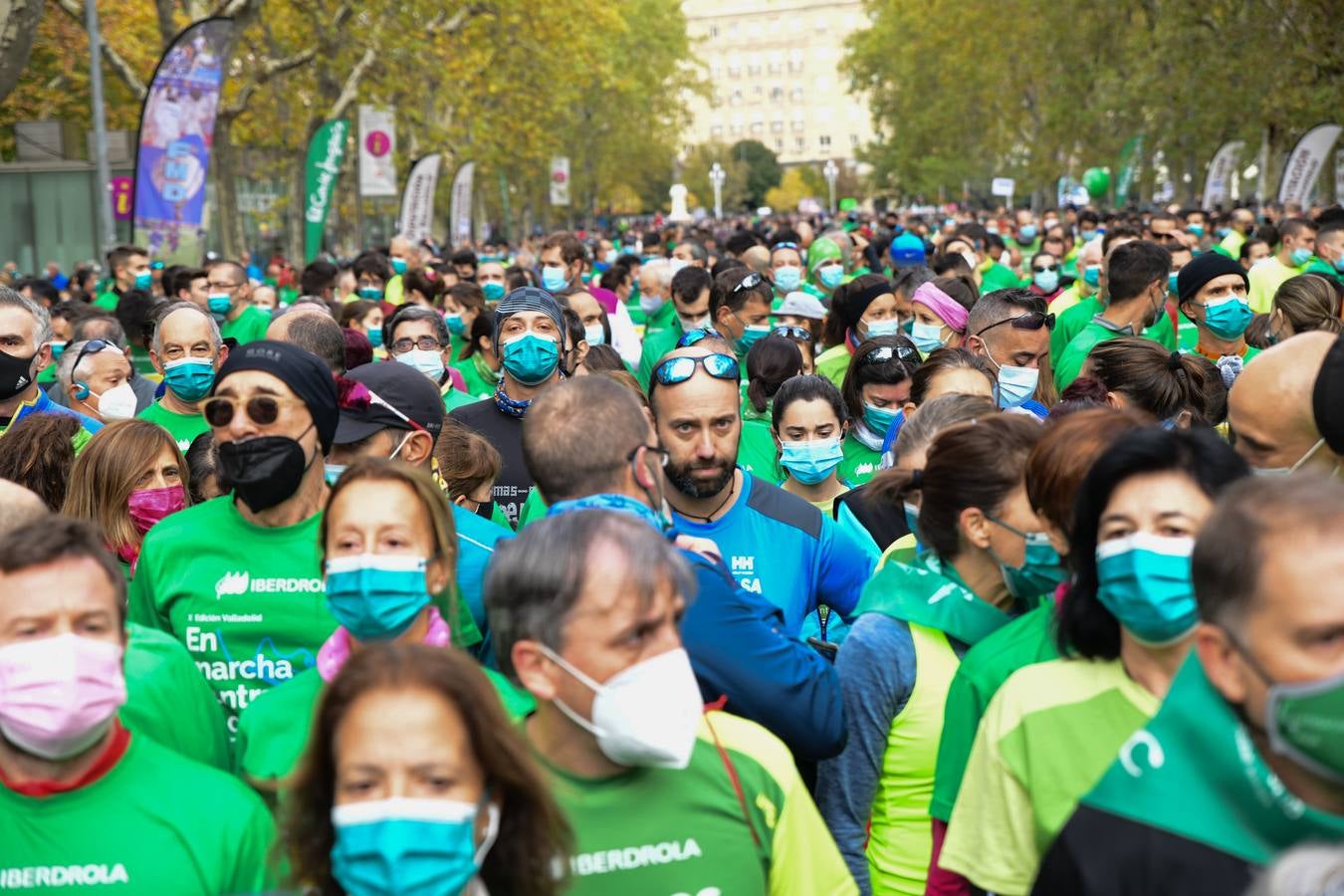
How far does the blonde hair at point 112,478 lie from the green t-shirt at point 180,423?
1.64m

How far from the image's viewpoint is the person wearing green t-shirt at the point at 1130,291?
8617mm

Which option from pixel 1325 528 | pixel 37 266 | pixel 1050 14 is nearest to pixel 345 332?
pixel 1325 528

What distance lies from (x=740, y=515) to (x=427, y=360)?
4013 millimetres

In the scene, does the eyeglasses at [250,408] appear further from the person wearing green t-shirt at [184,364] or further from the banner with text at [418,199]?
the banner with text at [418,199]

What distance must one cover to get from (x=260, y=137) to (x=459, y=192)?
9.39 meters

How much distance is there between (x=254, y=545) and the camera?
478 cm

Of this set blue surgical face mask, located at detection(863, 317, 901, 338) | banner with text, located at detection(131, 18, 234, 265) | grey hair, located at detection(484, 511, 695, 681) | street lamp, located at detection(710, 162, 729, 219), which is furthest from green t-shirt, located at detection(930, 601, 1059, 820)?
street lamp, located at detection(710, 162, 729, 219)

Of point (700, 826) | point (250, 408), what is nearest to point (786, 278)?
point (250, 408)

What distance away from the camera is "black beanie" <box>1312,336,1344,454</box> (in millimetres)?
4496

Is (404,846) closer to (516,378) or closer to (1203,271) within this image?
(516,378)

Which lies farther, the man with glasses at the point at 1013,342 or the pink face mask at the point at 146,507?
the man with glasses at the point at 1013,342

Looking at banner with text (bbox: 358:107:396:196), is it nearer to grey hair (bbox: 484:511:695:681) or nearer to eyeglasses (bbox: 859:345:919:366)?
eyeglasses (bbox: 859:345:919:366)

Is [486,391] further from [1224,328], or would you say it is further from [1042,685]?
[1042,685]

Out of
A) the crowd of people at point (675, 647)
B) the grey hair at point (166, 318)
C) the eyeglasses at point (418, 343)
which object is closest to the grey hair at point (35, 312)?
the grey hair at point (166, 318)
